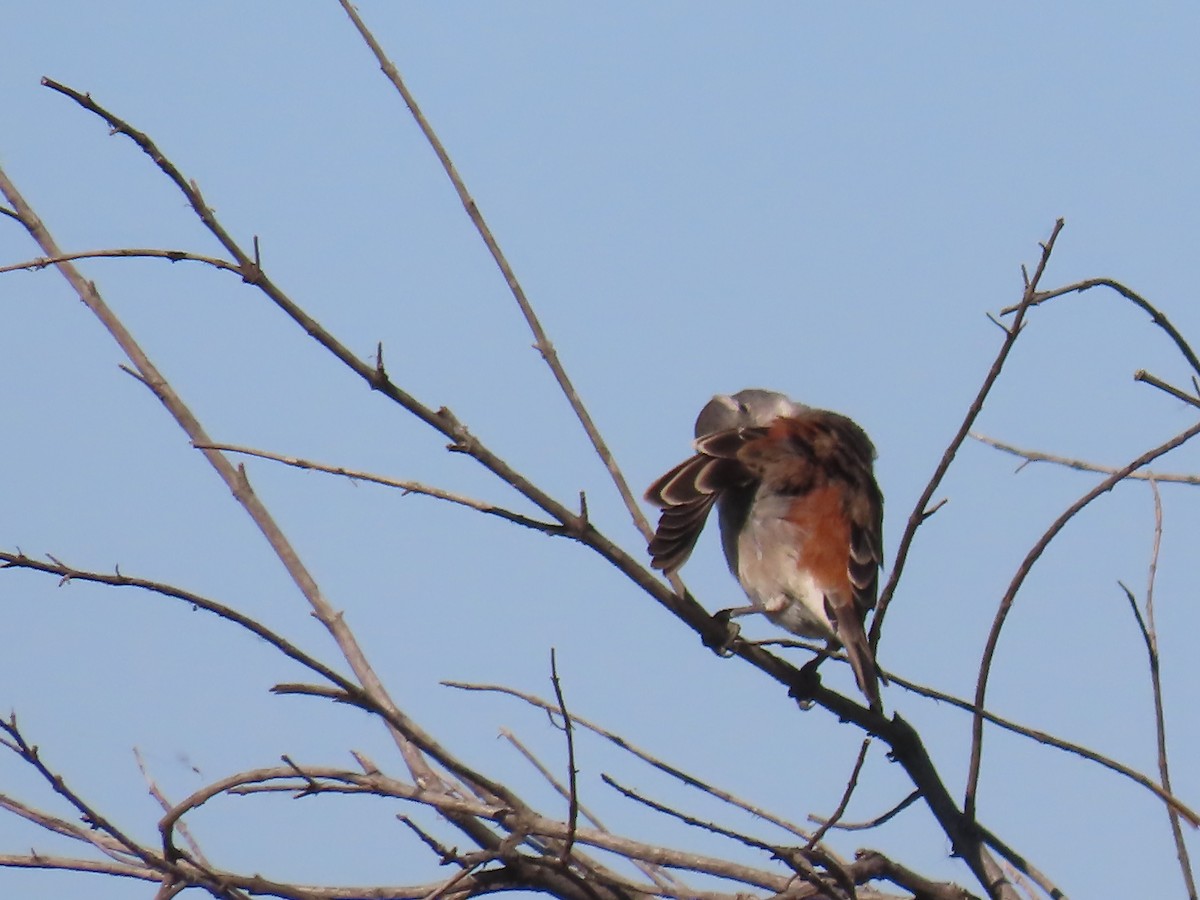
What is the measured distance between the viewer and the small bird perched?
5.49 m

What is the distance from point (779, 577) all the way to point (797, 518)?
242 millimetres

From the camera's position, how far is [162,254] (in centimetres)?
310

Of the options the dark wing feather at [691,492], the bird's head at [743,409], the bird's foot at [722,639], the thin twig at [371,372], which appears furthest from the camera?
the bird's head at [743,409]

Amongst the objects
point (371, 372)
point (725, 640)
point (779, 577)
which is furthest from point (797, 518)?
point (371, 372)

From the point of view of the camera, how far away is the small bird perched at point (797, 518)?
5488mm

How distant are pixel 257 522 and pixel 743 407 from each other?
3320mm

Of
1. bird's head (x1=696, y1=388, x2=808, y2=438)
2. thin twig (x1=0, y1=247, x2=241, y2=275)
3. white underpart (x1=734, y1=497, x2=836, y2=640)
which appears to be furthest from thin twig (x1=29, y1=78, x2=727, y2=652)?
bird's head (x1=696, y1=388, x2=808, y2=438)

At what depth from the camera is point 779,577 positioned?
564 centimetres

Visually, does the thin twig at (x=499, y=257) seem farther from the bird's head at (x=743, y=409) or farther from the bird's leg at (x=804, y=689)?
the bird's head at (x=743, y=409)

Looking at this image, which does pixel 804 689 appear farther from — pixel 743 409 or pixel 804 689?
pixel 743 409

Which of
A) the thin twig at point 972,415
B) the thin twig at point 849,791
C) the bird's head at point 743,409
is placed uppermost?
the bird's head at point 743,409

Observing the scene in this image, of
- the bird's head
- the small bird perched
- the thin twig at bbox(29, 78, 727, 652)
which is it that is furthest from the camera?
the bird's head

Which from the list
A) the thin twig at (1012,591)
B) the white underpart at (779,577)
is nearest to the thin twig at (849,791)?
the thin twig at (1012,591)

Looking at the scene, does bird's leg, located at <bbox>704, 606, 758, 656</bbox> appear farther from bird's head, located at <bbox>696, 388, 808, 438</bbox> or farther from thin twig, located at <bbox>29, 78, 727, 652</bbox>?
bird's head, located at <bbox>696, 388, 808, 438</bbox>
